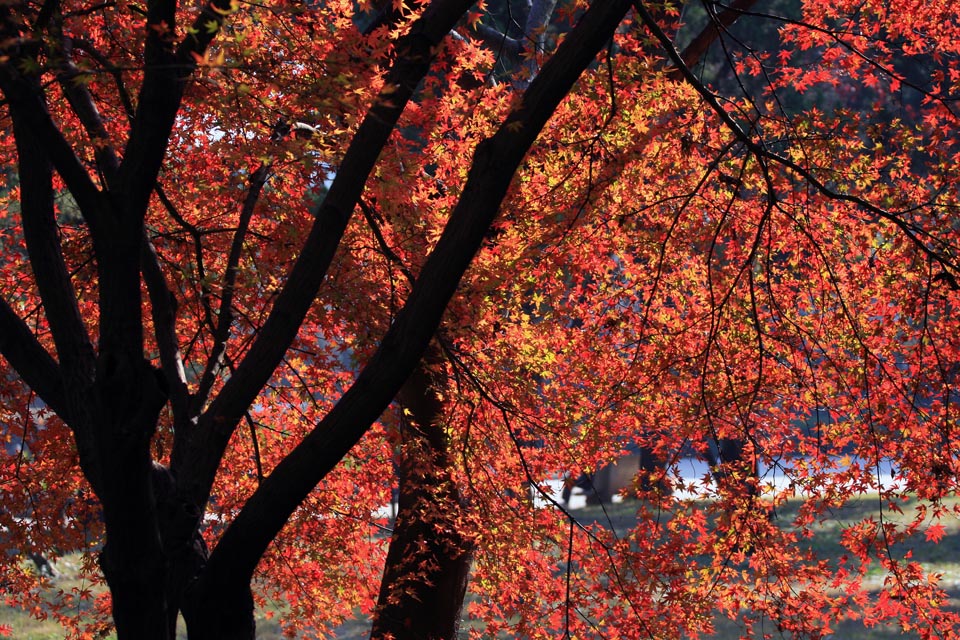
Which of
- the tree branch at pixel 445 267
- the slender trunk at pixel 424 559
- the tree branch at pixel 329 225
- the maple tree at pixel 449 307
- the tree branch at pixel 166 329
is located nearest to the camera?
the tree branch at pixel 445 267

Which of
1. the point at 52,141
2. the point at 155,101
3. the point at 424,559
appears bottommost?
the point at 424,559

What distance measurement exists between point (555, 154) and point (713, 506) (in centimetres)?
313

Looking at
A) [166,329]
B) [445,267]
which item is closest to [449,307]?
[166,329]

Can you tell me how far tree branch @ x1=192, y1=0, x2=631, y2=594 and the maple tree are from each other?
0.02 metres

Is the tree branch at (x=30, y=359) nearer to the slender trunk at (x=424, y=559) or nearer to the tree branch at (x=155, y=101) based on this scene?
the tree branch at (x=155, y=101)

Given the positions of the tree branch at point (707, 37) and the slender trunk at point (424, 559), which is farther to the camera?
the slender trunk at point (424, 559)

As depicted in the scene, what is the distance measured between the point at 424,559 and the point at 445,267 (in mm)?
4540

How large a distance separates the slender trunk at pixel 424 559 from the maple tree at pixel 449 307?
0.12 feet

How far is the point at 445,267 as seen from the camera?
14.8 feet

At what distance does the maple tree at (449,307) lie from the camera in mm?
4566

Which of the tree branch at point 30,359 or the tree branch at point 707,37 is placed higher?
the tree branch at point 707,37

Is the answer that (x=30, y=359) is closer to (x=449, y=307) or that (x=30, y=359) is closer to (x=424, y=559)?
(x=449, y=307)

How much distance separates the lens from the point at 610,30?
4465 mm

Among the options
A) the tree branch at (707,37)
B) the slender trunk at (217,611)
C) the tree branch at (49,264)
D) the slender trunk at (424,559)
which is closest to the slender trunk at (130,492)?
the slender trunk at (217,611)
